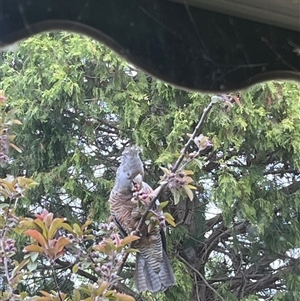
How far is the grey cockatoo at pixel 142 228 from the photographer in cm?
107

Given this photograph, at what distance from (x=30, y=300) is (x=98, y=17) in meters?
0.47

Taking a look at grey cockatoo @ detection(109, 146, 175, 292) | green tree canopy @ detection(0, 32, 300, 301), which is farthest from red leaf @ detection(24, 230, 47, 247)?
green tree canopy @ detection(0, 32, 300, 301)

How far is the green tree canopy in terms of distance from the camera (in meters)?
1.46

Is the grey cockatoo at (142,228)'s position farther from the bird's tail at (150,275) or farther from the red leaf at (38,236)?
the red leaf at (38,236)

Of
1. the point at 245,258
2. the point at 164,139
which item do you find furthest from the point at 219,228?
the point at 164,139

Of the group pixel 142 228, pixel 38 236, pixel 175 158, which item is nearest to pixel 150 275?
pixel 142 228

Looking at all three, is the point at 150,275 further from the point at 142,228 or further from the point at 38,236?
the point at 38,236

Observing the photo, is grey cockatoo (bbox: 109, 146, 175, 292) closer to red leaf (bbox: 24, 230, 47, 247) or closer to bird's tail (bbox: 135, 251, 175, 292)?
bird's tail (bbox: 135, 251, 175, 292)

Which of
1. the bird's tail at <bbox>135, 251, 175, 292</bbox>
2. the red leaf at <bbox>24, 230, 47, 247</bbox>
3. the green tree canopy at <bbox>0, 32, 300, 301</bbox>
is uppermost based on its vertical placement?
the green tree canopy at <bbox>0, 32, 300, 301</bbox>

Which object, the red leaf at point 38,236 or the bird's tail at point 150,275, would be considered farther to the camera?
the bird's tail at point 150,275

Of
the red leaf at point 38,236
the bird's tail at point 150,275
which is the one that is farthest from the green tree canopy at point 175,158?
the red leaf at point 38,236

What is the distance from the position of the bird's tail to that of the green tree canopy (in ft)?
0.66

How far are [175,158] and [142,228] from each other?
1.30 feet

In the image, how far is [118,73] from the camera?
4.63 feet
